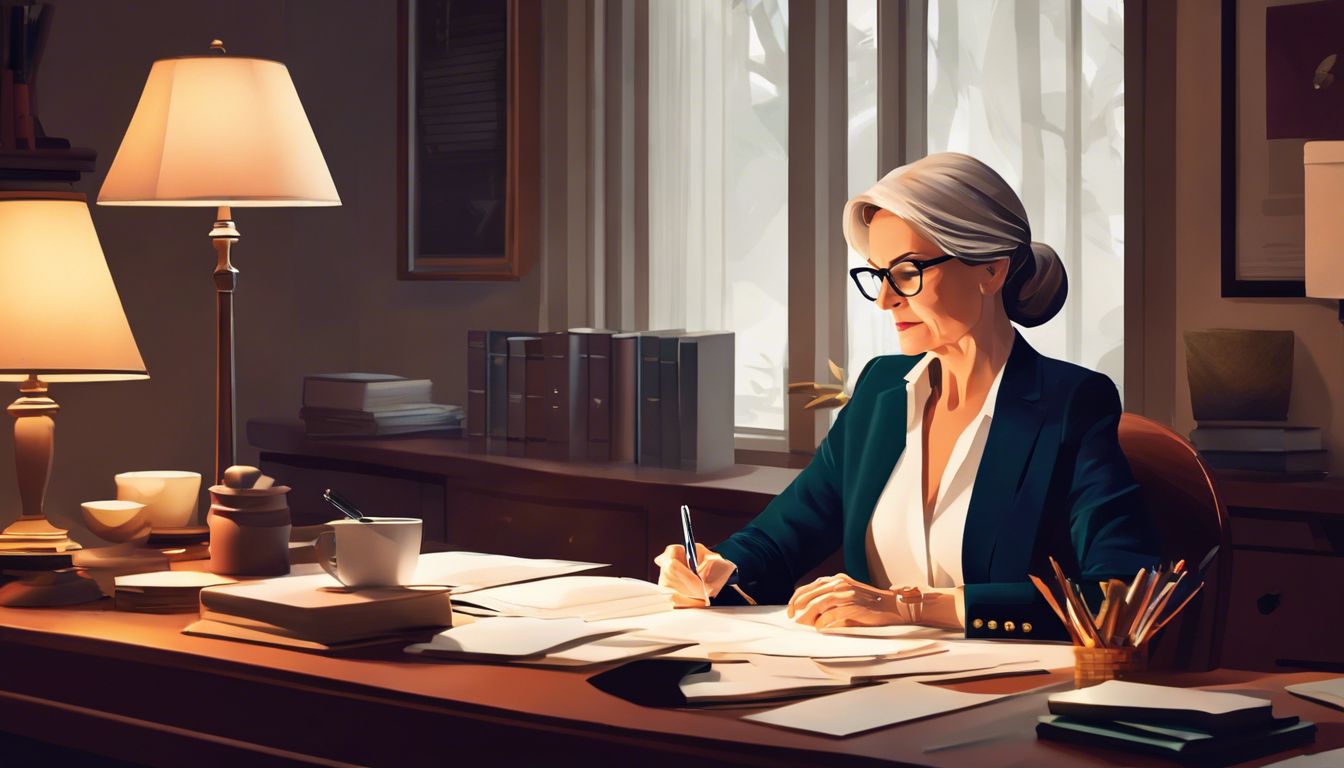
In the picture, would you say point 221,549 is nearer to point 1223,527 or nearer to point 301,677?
point 301,677

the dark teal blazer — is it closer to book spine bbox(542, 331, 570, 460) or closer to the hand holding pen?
the hand holding pen

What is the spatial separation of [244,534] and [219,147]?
67 cm

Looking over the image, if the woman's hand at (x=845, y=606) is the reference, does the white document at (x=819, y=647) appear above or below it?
below

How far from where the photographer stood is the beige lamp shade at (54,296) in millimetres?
2330

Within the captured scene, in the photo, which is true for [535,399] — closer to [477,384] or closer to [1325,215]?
[477,384]

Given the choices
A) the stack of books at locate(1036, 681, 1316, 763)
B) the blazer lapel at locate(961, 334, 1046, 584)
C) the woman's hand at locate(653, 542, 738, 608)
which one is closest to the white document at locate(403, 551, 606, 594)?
the woman's hand at locate(653, 542, 738, 608)

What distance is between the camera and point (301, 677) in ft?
5.27

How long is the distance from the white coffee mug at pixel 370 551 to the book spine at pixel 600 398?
1765 millimetres

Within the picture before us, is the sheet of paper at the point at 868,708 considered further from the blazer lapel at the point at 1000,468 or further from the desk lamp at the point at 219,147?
the desk lamp at the point at 219,147

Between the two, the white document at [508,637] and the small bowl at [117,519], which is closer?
the white document at [508,637]

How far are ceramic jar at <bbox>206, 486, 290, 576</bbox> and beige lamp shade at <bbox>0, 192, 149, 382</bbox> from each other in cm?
40

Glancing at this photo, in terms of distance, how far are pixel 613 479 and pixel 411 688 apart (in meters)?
1.78

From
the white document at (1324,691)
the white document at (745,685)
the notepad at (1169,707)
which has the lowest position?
the white document at (1324,691)

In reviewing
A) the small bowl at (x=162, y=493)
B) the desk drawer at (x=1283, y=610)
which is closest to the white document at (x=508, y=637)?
the small bowl at (x=162, y=493)
